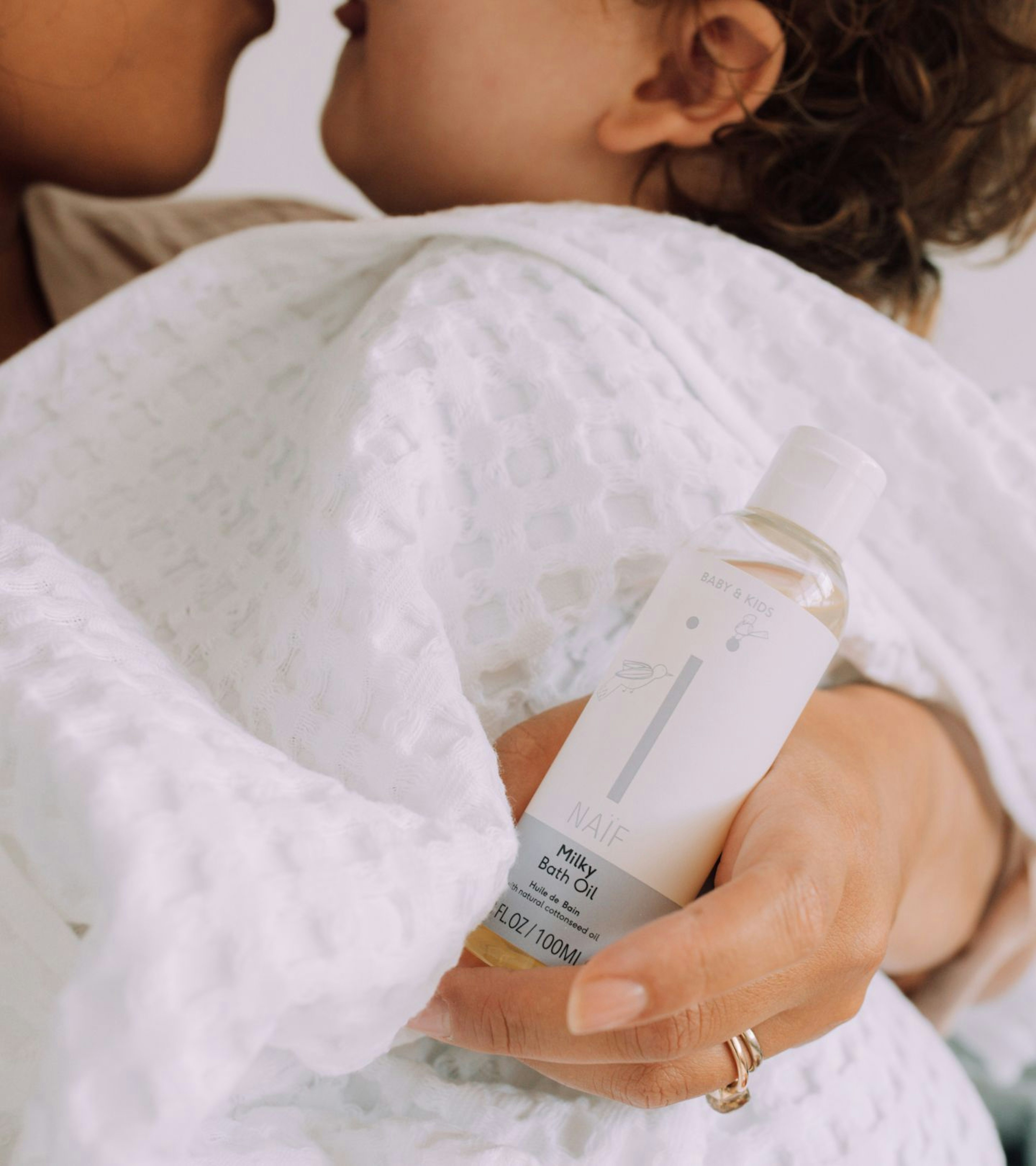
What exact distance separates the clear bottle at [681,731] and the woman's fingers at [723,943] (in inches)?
1.0

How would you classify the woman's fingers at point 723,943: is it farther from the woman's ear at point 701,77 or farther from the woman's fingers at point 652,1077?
the woman's ear at point 701,77

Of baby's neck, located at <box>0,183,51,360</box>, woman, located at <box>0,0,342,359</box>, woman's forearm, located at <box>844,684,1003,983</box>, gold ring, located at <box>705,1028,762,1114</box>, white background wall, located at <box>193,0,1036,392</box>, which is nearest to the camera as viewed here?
gold ring, located at <box>705,1028,762,1114</box>

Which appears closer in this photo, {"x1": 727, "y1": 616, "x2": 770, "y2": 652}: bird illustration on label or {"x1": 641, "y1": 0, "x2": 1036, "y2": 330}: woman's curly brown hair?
{"x1": 727, "y1": 616, "x2": 770, "y2": 652}: bird illustration on label

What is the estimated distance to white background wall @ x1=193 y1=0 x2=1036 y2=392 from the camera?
3.00 feet

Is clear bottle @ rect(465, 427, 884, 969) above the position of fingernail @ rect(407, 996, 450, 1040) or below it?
above

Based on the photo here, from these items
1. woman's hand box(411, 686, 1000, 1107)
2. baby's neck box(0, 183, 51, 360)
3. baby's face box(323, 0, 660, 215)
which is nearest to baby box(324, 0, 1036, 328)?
baby's face box(323, 0, 660, 215)

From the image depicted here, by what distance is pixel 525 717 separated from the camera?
45cm

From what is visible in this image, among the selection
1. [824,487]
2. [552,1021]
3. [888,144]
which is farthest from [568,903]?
[888,144]

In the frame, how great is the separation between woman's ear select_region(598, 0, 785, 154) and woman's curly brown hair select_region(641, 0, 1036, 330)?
0.09 feet

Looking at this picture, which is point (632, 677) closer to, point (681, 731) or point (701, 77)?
point (681, 731)

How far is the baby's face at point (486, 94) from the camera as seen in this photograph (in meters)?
0.61

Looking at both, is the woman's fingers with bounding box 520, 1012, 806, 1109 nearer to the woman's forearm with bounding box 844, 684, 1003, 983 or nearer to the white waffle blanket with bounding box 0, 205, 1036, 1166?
the white waffle blanket with bounding box 0, 205, 1036, 1166

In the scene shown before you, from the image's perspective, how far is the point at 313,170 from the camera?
113 cm

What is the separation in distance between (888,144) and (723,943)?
27.0 inches
